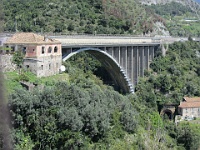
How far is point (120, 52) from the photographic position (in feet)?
82.2

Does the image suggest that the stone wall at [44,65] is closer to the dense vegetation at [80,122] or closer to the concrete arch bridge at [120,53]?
the dense vegetation at [80,122]

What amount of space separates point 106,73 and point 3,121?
2557 cm

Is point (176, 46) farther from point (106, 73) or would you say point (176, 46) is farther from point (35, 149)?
point (35, 149)

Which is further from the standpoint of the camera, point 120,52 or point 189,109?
point 120,52

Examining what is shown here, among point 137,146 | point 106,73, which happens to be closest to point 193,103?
point 106,73

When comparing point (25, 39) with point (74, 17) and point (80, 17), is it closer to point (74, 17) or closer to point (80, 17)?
point (74, 17)

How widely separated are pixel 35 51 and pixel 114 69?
10.1 metres

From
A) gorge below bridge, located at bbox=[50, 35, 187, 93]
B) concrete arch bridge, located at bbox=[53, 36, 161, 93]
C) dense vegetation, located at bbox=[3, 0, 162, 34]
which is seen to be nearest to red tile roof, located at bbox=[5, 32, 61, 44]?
gorge below bridge, located at bbox=[50, 35, 187, 93]

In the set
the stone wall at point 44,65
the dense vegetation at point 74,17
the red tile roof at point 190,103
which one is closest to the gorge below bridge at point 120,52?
the stone wall at point 44,65

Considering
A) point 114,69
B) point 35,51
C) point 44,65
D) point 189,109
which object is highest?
point 35,51

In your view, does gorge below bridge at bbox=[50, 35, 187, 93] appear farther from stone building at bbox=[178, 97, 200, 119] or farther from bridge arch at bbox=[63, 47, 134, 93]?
stone building at bbox=[178, 97, 200, 119]

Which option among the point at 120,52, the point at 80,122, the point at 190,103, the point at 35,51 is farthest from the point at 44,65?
the point at 190,103

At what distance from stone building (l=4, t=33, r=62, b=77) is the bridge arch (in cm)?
482

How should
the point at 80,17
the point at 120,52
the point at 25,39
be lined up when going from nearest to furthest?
the point at 25,39 < the point at 120,52 < the point at 80,17
